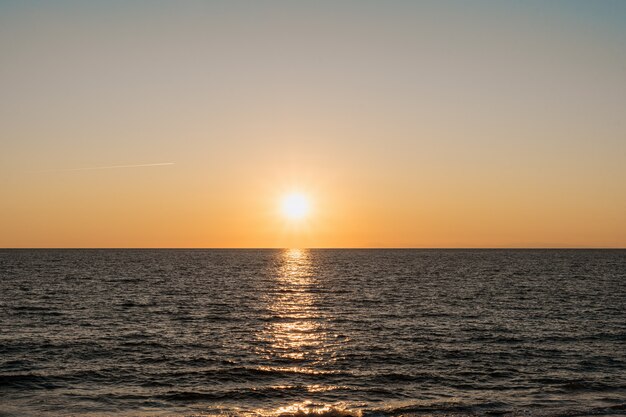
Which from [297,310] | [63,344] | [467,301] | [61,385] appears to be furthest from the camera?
[467,301]

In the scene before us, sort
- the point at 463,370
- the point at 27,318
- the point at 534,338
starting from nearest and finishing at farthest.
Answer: the point at 463,370 → the point at 534,338 → the point at 27,318

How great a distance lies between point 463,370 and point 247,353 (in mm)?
12346

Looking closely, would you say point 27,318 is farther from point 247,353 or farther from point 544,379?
point 544,379

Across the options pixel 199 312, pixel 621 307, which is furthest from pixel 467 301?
pixel 199 312

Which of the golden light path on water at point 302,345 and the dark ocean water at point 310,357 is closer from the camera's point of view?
the golden light path on water at point 302,345

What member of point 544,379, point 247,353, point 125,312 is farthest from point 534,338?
point 125,312

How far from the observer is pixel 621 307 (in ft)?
196

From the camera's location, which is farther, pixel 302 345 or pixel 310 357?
pixel 302 345

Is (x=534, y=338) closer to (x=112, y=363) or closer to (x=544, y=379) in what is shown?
(x=544, y=379)

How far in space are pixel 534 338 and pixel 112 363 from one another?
27432mm

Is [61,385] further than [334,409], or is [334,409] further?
[61,385]

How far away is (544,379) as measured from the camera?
97.6 feet

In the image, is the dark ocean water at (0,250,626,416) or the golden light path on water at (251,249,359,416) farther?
the dark ocean water at (0,250,626,416)

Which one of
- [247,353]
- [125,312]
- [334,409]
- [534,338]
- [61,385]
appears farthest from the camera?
[125,312]
